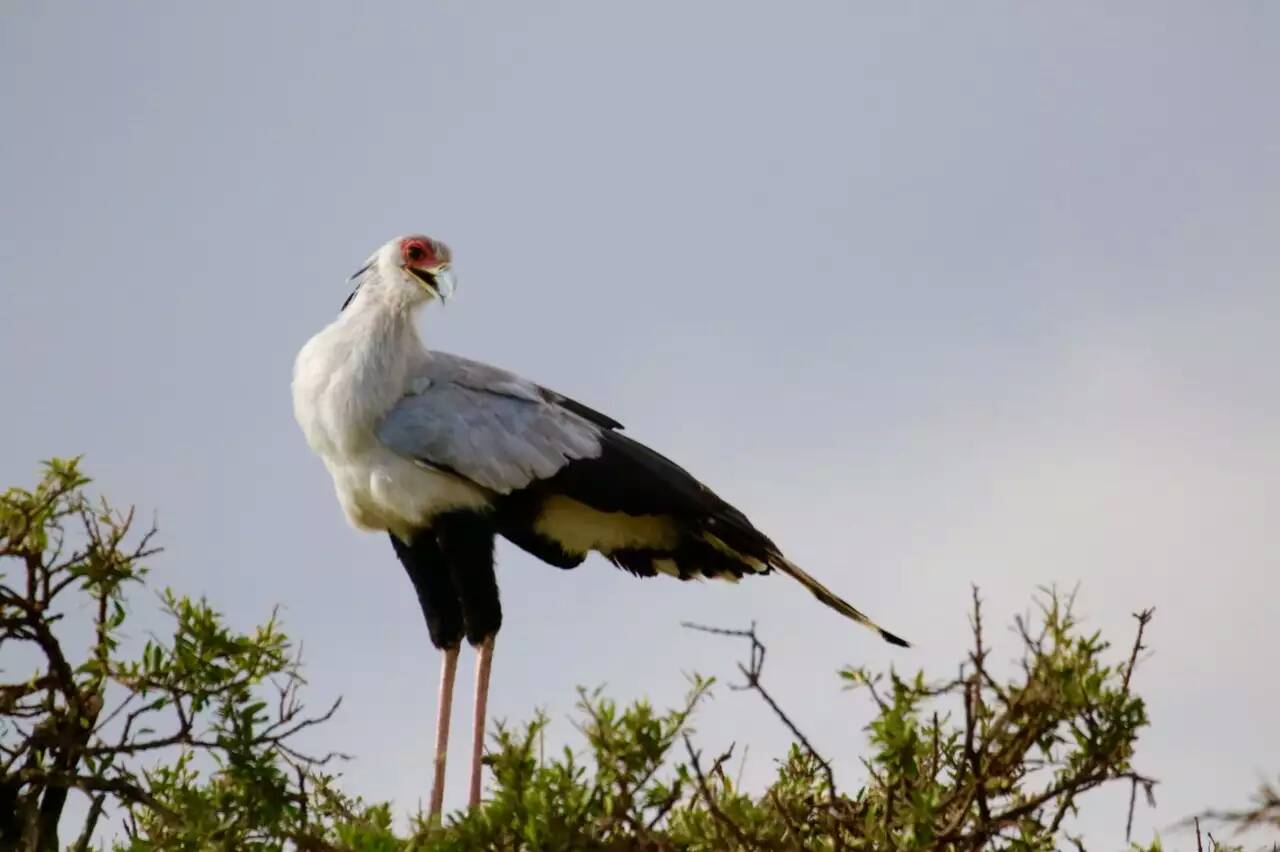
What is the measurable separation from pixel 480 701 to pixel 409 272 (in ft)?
4.73

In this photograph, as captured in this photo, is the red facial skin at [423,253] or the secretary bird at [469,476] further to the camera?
the red facial skin at [423,253]

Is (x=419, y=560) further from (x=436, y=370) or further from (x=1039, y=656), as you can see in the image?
(x=1039, y=656)

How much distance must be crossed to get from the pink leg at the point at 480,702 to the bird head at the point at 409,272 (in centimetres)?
115

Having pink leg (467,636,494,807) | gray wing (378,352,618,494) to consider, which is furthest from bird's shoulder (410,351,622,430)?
pink leg (467,636,494,807)

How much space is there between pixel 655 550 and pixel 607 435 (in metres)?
0.48

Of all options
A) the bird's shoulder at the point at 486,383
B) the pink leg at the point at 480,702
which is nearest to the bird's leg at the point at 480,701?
the pink leg at the point at 480,702

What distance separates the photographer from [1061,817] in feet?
14.5

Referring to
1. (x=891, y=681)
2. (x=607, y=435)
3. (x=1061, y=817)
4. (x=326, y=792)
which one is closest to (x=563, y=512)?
(x=607, y=435)

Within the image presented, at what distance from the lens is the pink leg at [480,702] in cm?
563

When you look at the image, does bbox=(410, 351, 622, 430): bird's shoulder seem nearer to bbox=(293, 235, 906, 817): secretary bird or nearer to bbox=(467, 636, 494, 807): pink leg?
bbox=(293, 235, 906, 817): secretary bird

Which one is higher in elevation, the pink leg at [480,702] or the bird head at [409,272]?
the bird head at [409,272]

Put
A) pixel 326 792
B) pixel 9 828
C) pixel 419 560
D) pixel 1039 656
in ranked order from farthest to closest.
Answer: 1. pixel 419 560
2. pixel 326 792
3. pixel 9 828
4. pixel 1039 656

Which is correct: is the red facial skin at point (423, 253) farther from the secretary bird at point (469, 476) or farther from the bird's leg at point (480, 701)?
the bird's leg at point (480, 701)

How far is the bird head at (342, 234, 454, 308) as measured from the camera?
20.0 ft
